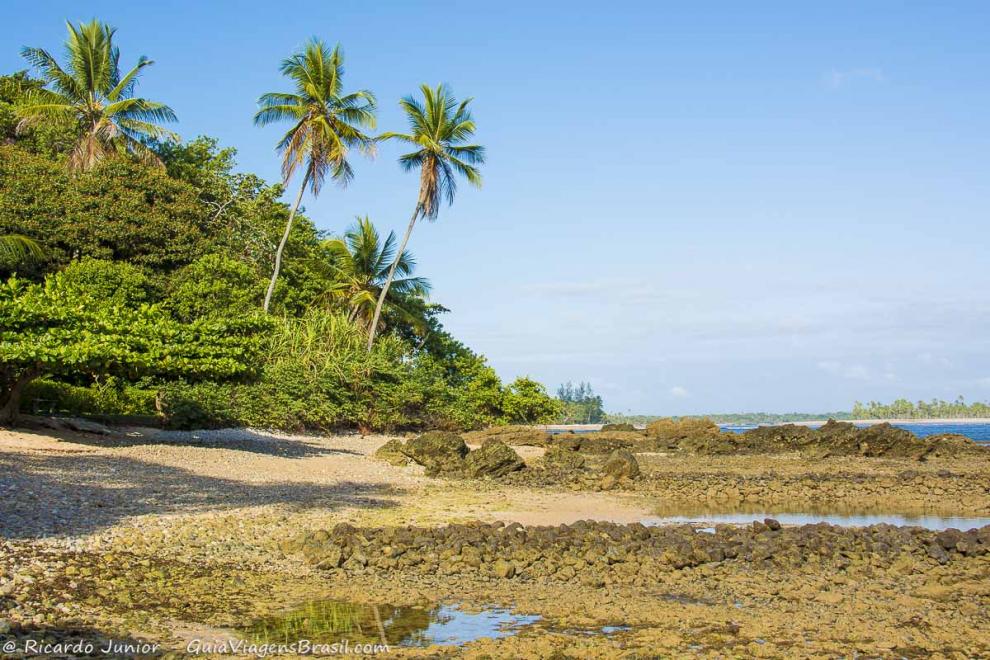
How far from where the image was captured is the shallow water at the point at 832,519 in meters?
15.2

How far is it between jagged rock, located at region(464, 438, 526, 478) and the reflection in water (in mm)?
12370

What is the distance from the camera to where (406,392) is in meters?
31.5

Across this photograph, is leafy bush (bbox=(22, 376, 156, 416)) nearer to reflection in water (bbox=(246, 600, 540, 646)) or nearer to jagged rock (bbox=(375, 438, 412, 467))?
jagged rock (bbox=(375, 438, 412, 467))

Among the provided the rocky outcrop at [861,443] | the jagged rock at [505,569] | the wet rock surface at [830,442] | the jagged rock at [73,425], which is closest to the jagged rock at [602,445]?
the wet rock surface at [830,442]

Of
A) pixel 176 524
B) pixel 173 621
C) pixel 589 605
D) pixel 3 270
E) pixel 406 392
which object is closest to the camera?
pixel 173 621

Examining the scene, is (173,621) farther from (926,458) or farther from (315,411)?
(926,458)

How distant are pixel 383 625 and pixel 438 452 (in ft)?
45.2

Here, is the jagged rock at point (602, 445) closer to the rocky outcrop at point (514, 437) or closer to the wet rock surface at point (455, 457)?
the rocky outcrop at point (514, 437)

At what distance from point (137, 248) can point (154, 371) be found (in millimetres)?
12518

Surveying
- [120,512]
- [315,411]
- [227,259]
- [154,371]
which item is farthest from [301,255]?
[120,512]

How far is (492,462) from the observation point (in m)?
21.5

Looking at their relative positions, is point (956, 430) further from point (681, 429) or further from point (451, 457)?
point (451, 457)

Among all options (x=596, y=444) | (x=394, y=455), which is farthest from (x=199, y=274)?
(x=596, y=444)

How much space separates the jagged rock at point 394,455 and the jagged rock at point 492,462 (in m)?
1.61
